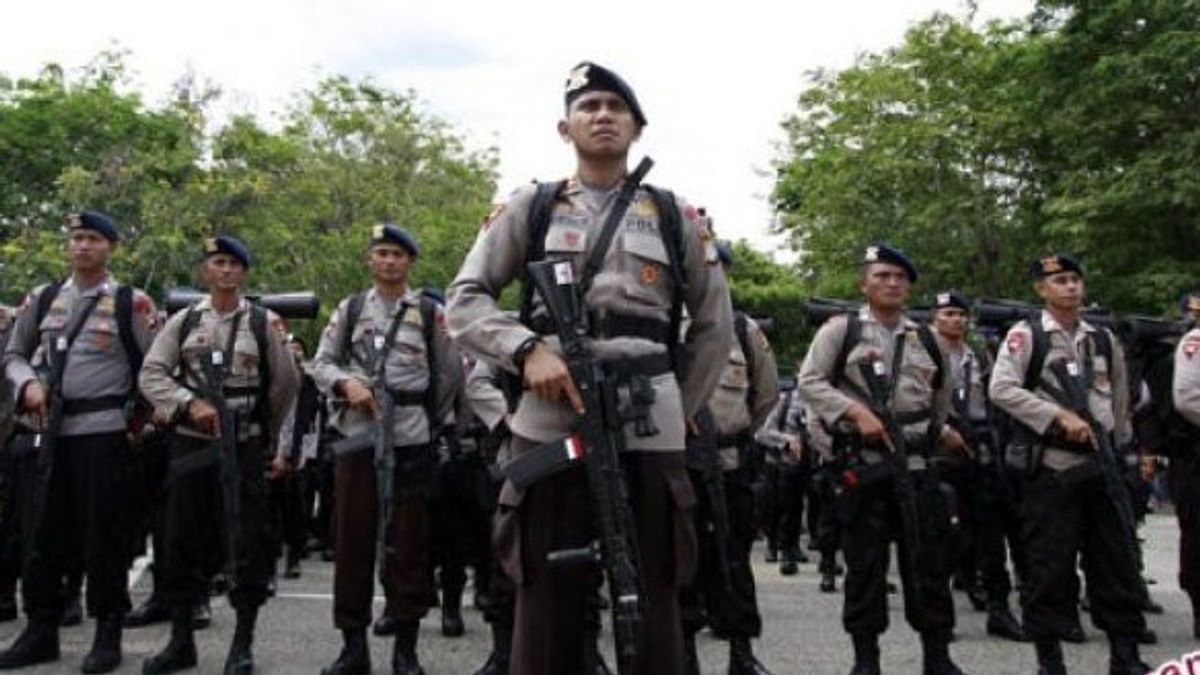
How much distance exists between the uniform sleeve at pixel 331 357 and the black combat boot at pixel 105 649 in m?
1.58

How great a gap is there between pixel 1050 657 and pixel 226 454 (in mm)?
4129

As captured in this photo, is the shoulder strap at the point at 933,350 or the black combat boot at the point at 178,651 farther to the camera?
the shoulder strap at the point at 933,350

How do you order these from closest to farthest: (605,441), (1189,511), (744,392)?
(605,441) < (744,392) < (1189,511)

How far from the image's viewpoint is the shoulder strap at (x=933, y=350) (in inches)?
254

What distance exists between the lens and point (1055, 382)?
626 cm

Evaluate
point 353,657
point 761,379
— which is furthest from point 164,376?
point 761,379

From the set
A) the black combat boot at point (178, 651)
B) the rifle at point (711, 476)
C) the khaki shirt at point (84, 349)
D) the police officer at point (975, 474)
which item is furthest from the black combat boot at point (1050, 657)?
the khaki shirt at point (84, 349)

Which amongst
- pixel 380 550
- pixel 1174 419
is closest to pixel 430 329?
pixel 380 550

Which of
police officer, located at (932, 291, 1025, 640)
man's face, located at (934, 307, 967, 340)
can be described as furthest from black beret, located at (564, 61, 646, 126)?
man's face, located at (934, 307, 967, 340)

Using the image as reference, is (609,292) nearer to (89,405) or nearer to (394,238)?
(394,238)

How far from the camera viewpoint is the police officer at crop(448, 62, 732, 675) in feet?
11.6

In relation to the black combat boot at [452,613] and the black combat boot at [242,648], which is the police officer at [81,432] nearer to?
the black combat boot at [242,648]

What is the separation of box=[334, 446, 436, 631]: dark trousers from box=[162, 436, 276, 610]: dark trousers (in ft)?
1.32

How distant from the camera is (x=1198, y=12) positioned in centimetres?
1994
